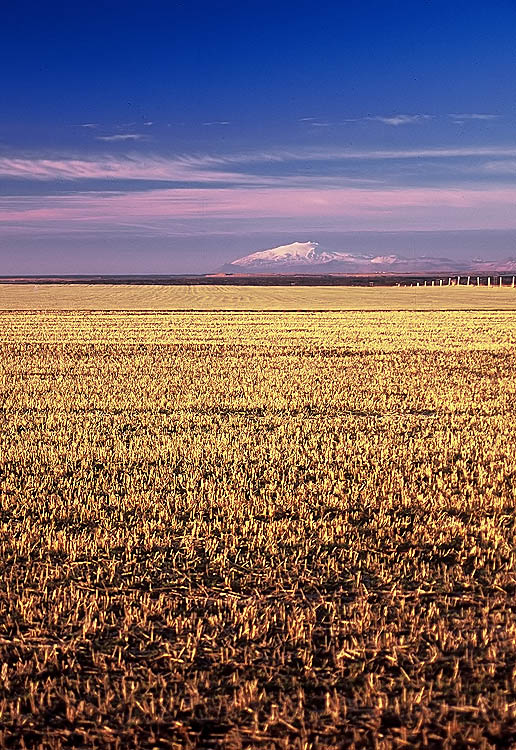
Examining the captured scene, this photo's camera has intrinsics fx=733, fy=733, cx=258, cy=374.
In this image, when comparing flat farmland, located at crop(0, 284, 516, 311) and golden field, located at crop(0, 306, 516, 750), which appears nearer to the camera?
golden field, located at crop(0, 306, 516, 750)

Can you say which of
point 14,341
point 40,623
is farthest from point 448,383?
point 14,341

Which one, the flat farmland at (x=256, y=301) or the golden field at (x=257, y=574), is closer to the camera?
the golden field at (x=257, y=574)

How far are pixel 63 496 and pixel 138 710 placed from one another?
17.3 ft

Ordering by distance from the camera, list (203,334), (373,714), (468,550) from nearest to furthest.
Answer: (373,714) → (468,550) → (203,334)

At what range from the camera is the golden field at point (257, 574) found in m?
4.62

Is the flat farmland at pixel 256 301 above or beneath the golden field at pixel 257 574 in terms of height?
above

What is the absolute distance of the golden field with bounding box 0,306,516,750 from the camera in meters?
4.62

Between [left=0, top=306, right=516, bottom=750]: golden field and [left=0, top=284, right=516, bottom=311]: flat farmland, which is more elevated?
[left=0, top=284, right=516, bottom=311]: flat farmland

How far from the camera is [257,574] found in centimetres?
696

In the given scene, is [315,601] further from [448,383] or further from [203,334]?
[203,334]

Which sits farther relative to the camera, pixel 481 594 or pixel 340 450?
pixel 340 450

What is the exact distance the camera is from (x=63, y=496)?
31.5 ft

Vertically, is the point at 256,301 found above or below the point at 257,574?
above

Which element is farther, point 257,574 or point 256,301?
point 256,301
